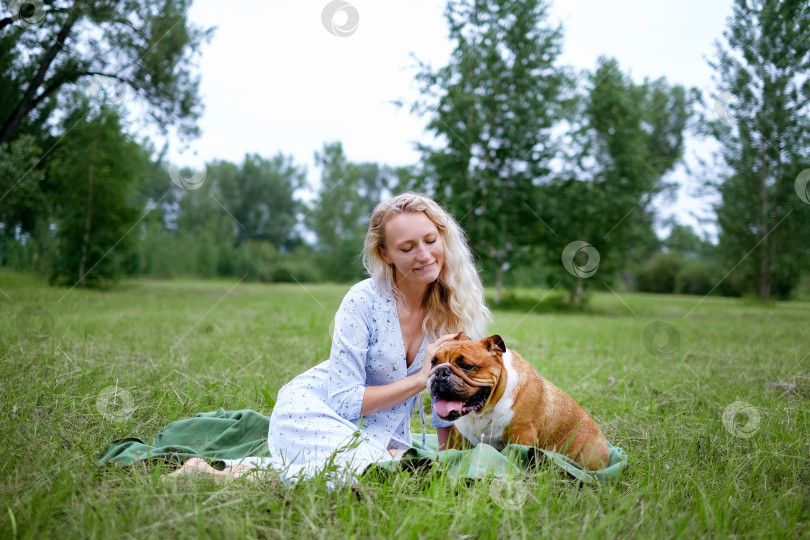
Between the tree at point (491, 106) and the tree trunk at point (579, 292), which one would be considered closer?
the tree at point (491, 106)

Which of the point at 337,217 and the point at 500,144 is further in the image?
the point at 337,217

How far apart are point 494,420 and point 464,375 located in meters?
0.43

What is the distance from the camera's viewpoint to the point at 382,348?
2.94m

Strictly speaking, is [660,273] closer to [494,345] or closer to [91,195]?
[91,195]

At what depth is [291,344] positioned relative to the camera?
260 inches

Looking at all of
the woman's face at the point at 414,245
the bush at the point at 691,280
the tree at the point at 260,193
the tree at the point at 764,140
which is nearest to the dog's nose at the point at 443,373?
the woman's face at the point at 414,245

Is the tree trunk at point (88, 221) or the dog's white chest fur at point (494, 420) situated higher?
the tree trunk at point (88, 221)

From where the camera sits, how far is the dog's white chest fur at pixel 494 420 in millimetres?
2744

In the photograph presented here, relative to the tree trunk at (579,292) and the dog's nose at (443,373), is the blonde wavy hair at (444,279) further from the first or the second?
the tree trunk at (579,292)

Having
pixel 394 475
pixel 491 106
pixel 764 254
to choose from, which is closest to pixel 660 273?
pixel 764 254

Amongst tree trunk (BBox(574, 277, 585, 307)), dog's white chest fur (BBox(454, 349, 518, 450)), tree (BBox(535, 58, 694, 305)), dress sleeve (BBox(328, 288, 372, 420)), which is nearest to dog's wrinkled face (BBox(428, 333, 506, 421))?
dog's white chest fur (BBox(454, 349, 518, 450))

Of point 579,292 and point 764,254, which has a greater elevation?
point 764,254

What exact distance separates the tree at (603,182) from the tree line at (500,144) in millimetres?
55

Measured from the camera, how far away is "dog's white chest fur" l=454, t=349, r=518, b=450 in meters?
2.74
